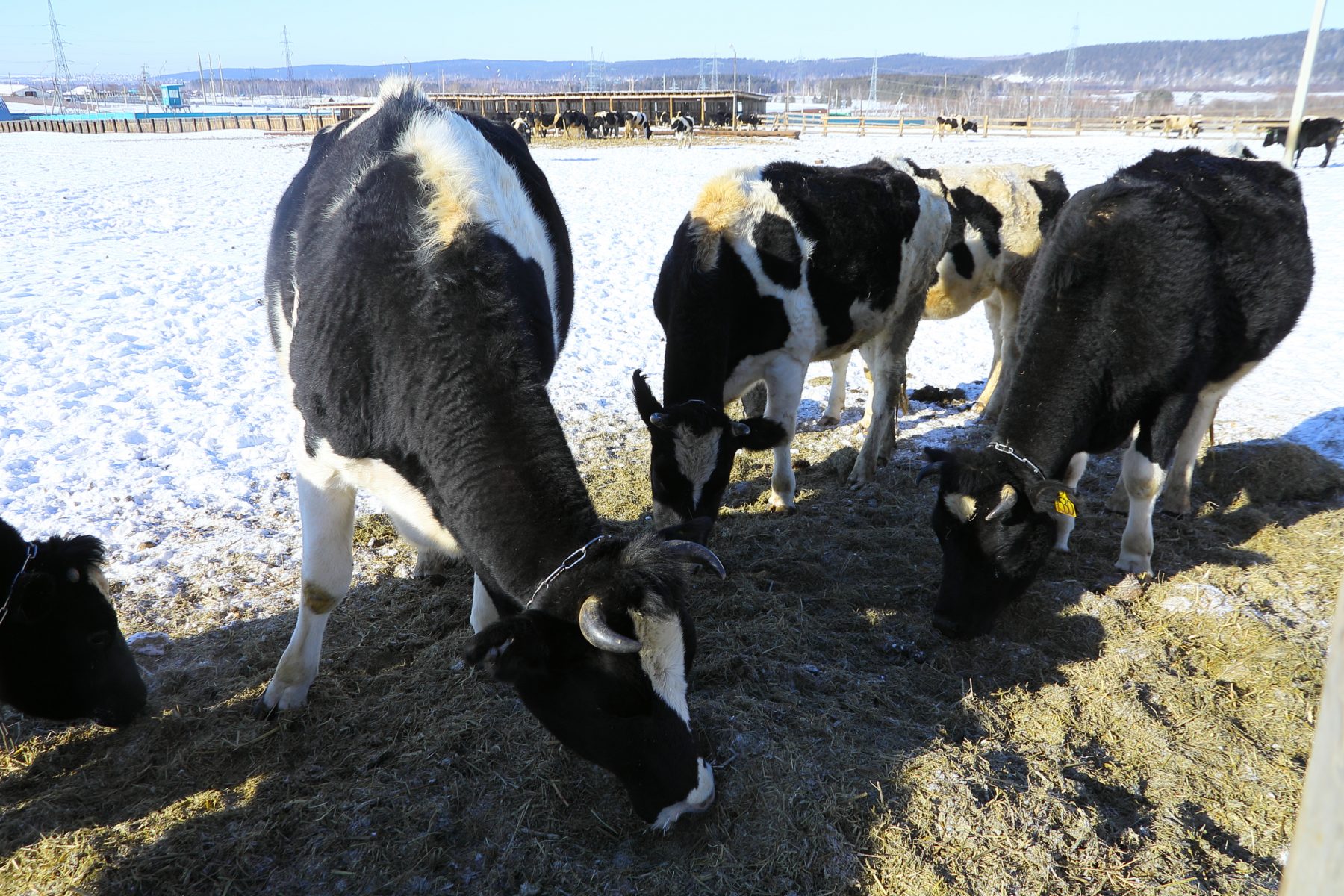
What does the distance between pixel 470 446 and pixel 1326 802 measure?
105 inches

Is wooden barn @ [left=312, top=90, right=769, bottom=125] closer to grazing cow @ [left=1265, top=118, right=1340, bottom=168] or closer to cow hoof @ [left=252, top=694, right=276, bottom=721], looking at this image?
grazing cow @ [left=1265, top=118, right=1340, bottom=168]

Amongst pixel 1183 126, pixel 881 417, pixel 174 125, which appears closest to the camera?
pixel 881 417

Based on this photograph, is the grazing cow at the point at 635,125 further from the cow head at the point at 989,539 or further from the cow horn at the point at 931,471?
the cow head at the point at 989,539

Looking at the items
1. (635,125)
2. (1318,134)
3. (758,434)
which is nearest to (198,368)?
(758,434)

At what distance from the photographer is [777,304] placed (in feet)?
19.8

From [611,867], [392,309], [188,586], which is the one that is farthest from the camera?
[188,586]

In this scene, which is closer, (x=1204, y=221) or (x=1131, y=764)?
(x=1131, y=764)

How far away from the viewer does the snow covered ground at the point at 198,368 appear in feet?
18.9

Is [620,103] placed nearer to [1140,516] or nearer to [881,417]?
[881,417]

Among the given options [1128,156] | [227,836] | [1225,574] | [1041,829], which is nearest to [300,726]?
[227,836]

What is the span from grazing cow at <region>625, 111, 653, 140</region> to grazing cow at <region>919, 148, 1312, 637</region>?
133 ft

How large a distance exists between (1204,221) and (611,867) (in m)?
5.08

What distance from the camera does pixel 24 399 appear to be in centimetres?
734

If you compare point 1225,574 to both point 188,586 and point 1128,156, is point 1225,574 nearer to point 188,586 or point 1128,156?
Answer: point 188,586
